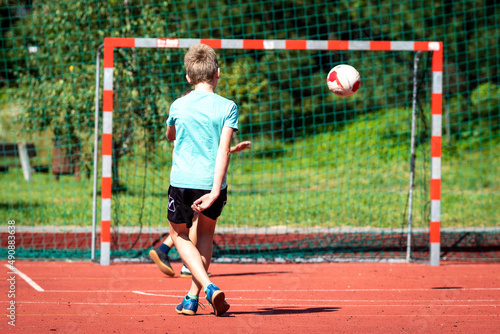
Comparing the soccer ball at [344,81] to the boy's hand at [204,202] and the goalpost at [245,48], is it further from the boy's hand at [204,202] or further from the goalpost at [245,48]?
the boy's hand at [204,202]

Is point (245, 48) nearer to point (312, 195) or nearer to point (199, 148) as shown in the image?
point (199, 148)

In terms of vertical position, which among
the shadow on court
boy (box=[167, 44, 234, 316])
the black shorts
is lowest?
the shadow on court

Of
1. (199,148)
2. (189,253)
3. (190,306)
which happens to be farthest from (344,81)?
(190,306)

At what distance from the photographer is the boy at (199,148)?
3.86m

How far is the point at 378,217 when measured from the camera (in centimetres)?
1057

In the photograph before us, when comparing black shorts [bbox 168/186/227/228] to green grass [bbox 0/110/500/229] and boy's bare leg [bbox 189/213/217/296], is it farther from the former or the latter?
green grass [bbox 0/110/500/229]

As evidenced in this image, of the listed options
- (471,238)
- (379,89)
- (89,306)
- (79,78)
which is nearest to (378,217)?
(471,238)

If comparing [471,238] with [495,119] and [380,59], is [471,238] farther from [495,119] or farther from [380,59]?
[495,119]

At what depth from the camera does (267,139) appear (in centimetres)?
1284

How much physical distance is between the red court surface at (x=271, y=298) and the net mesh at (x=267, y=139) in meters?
0.96

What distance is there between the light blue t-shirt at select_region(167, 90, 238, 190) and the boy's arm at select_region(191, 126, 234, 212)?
2.7 inches

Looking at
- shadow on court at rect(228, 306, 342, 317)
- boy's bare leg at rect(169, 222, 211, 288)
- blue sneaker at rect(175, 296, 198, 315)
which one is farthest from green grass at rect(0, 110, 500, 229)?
boy's bare leg at rect(169, 222, 211, 288)

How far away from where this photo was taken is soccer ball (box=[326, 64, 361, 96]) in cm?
519

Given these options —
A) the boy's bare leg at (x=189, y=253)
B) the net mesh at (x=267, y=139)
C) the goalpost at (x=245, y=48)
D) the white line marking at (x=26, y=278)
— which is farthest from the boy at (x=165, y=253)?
the net mesh at (x=267, y=139)
